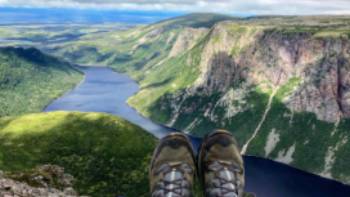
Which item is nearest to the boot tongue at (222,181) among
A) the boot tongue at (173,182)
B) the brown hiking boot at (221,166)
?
the brown hiking boot at (221,166)

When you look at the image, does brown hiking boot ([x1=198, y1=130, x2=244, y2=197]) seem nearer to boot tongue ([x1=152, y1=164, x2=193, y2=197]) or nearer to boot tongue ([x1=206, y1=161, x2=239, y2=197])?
boot tongue ([x1=206, y1=161, x2=239, y2=197])

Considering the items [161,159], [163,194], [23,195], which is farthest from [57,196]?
[163,194]

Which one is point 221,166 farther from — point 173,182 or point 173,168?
point 173,182

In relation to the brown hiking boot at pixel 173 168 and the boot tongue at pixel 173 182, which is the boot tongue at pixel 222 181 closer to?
the brown hiking boot at pixel 173 168

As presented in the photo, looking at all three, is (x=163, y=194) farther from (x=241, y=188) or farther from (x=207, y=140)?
(x=207, y=140)

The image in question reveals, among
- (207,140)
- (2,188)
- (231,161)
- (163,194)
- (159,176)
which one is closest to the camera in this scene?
(163,194)

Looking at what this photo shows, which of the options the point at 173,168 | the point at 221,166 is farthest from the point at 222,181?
the point at 173,168
